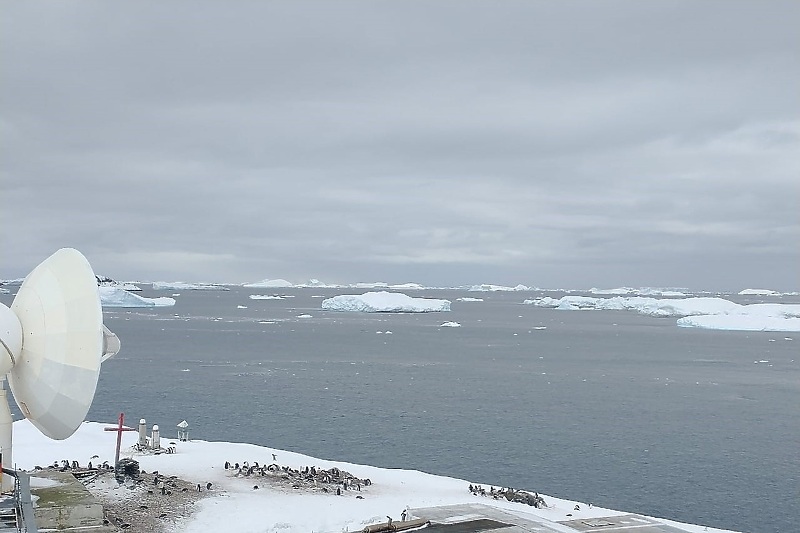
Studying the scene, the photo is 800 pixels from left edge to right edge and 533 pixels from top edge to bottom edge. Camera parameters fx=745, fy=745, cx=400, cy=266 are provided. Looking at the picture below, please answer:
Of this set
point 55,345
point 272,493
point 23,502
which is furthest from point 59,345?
point 272,493

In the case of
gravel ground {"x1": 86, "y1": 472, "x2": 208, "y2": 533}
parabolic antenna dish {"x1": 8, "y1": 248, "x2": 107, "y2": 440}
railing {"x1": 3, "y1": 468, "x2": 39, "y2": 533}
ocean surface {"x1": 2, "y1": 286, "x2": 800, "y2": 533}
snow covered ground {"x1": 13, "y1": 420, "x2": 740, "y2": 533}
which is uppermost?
parabolic antenna dish {"x1": 8, "y1": 248, "x2": 107, "y2": 440}

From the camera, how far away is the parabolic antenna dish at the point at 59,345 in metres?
23.7

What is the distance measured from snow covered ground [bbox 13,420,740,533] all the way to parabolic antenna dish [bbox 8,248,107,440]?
510 cm

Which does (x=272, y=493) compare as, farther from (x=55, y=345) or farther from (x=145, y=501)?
(x=55, y=345)

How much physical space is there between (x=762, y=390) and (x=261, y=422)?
5719cm

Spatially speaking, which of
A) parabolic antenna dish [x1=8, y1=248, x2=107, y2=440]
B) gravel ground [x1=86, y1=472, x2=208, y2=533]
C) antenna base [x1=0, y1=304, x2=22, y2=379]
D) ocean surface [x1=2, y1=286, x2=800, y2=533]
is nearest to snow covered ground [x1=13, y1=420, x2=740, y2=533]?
gravel ground [x1=86, y1=472, x2=208, y2=533]

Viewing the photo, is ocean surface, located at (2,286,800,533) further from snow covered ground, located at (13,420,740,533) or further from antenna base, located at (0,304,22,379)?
antenna base, located at (0,304,22,379)

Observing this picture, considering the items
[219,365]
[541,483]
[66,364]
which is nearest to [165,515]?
[66,364]

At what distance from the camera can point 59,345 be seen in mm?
23984

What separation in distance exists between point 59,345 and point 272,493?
1186 cm

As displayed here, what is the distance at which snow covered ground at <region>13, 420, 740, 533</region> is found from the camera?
27.9 meters

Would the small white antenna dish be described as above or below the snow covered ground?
above

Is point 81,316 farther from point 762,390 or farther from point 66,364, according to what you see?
point 762,390

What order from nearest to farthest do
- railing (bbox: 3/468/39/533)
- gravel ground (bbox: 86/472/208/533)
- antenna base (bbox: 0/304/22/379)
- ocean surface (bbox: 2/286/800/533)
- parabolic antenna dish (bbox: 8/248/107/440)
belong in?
1. railing (bbox: 3/468/39/533)
2. parabolic antenna dish (bbox: 8/248/107/440)
3. antenna base (bbox: 0/304/22/379)
4. gravel ground (bbox: 86/472/208/533)
5. ocean surface (bbox: 2/286/800/533)
